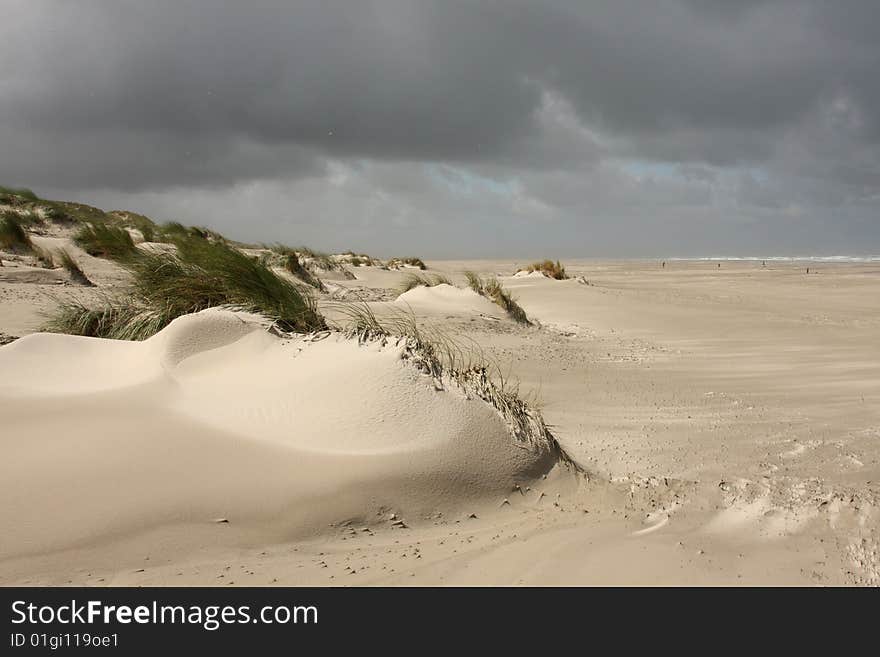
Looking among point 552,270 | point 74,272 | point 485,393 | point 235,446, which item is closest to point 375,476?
point 235,446

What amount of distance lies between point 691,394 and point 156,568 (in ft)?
14.3

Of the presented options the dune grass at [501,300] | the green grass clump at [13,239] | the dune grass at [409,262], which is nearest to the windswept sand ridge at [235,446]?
the dune grass at [501,300]

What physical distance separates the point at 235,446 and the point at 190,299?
2.85 m

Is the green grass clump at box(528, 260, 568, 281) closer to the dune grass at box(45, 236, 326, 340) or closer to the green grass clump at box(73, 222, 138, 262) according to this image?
the green grass clump at box(73, 222, 138, 262)

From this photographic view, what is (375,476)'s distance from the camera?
8.24 ft

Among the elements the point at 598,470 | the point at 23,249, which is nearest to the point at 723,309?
the point at 598,470

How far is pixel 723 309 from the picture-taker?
1208cm

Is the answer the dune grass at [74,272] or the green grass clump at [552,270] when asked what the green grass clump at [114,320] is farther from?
the green grass clump at [552,270]

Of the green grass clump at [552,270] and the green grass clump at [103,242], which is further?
the green grass clump at [552,270]

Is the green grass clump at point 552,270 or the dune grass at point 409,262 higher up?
the dune grass at point 409,262

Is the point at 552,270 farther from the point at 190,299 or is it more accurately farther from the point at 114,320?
the point at 114,320

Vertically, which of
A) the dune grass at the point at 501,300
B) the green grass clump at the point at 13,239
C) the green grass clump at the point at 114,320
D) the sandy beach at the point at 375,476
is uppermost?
the green grass clump at the point at 13,239

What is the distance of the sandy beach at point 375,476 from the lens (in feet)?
6.79

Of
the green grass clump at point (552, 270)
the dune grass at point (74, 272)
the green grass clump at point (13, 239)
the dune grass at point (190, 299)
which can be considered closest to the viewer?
the dune grass at point (190, 299)
